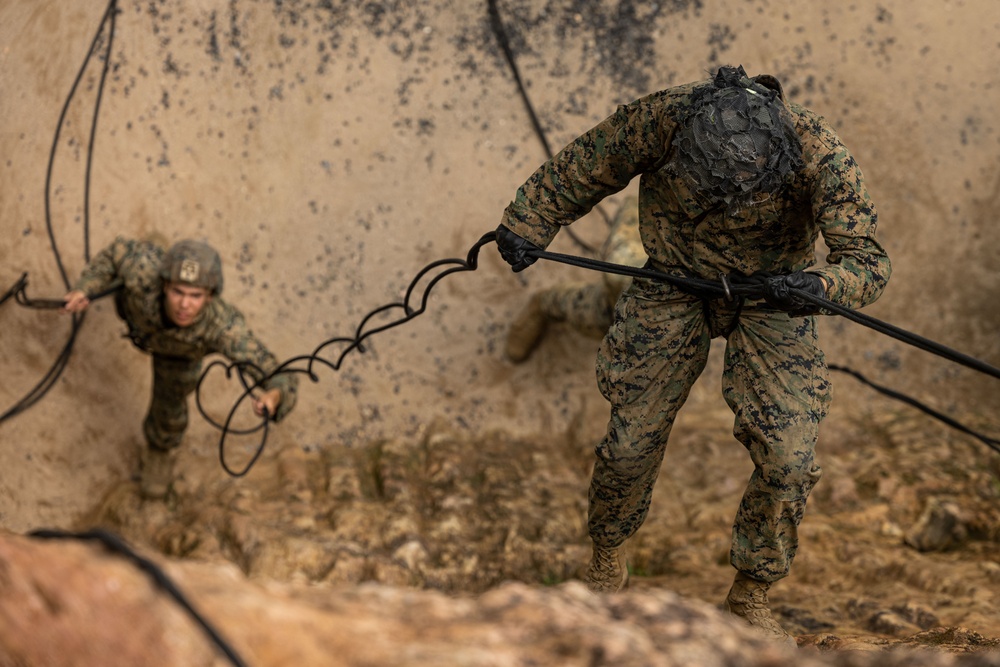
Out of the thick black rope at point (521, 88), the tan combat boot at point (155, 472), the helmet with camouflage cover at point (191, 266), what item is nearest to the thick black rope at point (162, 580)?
the helmet with camouflage cover at point (191, 266)

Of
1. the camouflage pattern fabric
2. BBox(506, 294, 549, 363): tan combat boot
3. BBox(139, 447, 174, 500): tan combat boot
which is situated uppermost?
the camouflage pattern fabric

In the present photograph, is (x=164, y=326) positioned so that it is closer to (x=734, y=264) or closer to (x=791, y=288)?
(x=734, y=264)

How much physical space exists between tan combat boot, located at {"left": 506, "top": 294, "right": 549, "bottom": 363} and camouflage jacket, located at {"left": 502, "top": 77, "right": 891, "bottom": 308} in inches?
85.4

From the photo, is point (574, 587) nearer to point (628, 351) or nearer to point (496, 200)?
point (628, 351)

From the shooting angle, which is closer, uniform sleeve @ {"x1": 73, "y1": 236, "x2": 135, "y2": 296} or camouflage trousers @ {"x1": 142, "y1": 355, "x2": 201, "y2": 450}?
uniform sleeve @ {"x1": 73, "y1": 236, "x2": 135, "y2": 296}

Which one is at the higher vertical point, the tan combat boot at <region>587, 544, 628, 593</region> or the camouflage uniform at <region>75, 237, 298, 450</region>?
the camouflage uniform at <region>75, 237, 298, 450</region>

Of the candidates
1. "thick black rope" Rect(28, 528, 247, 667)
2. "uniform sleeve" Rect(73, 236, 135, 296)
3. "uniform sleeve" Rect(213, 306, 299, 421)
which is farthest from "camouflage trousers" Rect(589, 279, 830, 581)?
"uniform sleeve" Rect(73, 236, 135, 296)

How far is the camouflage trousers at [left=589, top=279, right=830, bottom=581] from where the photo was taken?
3748mm

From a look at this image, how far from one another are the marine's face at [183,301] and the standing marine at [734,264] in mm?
1627

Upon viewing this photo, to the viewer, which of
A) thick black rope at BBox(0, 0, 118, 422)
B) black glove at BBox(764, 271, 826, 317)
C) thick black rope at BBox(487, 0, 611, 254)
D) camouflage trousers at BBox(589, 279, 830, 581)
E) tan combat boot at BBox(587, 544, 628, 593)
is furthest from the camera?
thick black rope at BBox(487, 0, 611, 254)

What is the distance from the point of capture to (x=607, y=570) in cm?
444

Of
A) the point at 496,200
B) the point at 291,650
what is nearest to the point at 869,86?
the point at 496,200

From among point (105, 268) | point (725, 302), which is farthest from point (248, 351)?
point (725, 302)

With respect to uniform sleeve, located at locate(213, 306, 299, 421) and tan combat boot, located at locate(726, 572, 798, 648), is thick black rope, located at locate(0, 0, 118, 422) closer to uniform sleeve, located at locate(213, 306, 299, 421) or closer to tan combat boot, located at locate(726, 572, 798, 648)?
uniform sleeve, located at locate(213, 306, 299, 421)
